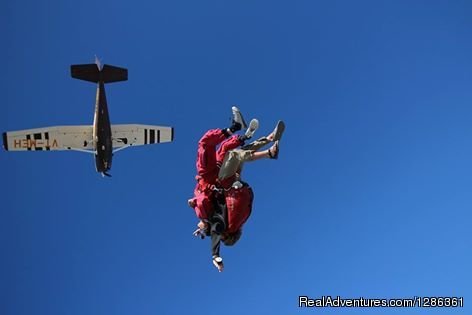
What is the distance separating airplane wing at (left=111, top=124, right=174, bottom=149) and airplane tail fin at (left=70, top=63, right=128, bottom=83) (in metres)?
2.25

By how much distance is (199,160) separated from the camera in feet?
36.0

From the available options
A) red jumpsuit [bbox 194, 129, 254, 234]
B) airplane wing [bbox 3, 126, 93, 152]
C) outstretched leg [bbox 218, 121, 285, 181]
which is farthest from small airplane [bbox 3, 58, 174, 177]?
outstretched leg [bbox 218, 121, 285, 181]

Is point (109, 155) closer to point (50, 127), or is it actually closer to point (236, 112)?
point (50, 127)

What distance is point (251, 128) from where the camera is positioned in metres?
10.7

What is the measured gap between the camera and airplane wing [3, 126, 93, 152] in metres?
18.6

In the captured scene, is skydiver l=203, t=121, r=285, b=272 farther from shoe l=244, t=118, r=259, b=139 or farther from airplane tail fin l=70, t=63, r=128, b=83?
airplane tail fin l=70, t=63, r=128, b=83

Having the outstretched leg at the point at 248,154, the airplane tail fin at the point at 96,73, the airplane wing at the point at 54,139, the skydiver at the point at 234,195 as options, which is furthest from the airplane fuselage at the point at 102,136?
the outstretched leg at the point at 248,154

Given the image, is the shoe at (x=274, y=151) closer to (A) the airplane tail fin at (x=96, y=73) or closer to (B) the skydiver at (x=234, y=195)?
(B) the skydiver at (x=234, y=195)

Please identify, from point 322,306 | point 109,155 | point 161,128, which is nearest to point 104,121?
point 109,155

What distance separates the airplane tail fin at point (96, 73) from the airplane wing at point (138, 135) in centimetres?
225

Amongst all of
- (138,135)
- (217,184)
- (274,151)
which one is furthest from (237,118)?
(138,135)

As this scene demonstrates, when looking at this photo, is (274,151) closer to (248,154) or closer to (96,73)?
(248,154)

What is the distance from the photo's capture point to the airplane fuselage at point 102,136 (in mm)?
17438

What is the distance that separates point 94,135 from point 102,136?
0.28 meters
